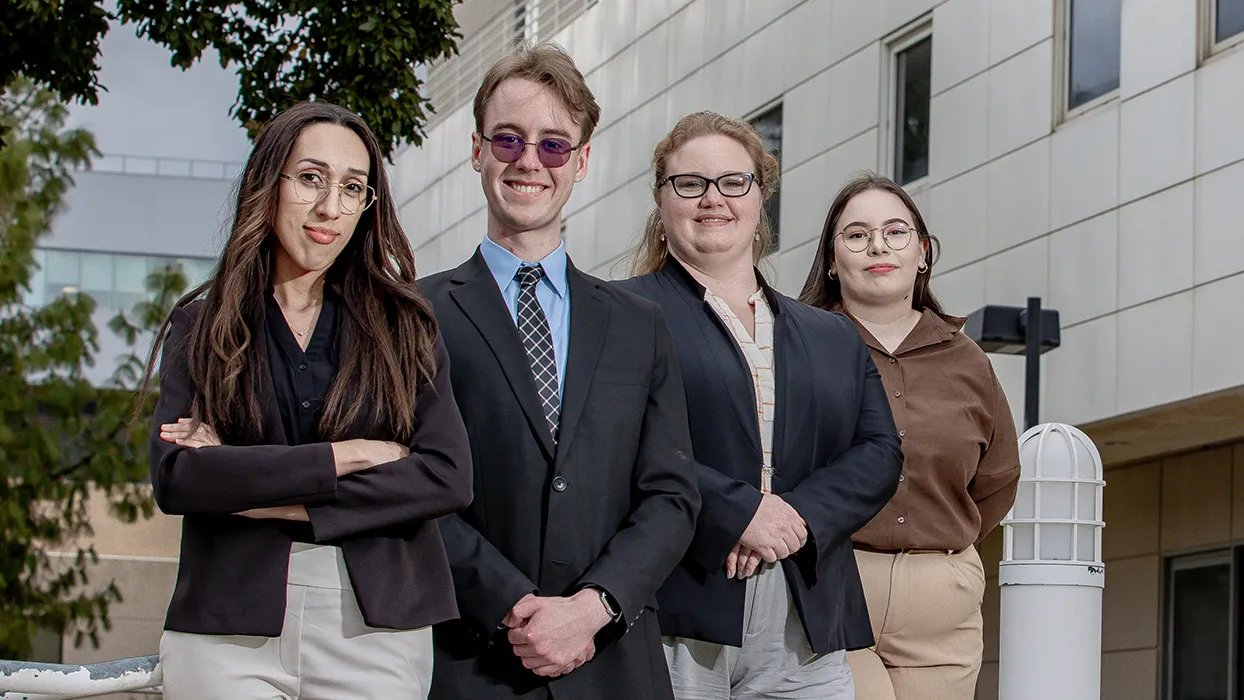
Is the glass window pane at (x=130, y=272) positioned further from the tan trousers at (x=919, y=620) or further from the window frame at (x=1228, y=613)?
the tan trousers at (x=919, y=620)

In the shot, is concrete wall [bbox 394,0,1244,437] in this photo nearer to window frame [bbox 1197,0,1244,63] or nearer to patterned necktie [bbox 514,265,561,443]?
window frame [bbox 1197,0,1244,63]

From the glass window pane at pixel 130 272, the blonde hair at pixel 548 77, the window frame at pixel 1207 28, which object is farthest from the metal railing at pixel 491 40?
the glass window pane at pixel 130 272

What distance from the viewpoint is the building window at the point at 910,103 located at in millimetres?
18875

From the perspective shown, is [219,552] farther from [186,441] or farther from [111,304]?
[111,304]

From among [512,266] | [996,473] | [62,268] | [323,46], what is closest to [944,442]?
[996,473]

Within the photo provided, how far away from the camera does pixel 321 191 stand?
4234 mm

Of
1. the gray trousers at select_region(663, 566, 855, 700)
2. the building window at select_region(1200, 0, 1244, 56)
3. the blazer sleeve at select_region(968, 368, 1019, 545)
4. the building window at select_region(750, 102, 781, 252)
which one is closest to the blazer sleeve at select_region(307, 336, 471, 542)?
the gray trousers at select_region(663, 566, 855, 700)

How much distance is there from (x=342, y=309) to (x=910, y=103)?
1556 cm

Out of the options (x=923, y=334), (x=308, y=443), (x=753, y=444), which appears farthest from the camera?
(x=923, y=334)

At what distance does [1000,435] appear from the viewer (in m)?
6.04

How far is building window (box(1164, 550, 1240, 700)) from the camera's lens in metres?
16.2

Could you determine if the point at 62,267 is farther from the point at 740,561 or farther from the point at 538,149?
the point at 740,561

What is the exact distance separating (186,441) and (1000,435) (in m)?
2.94

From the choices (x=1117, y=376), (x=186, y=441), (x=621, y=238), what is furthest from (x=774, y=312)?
(x=621, y=238)
